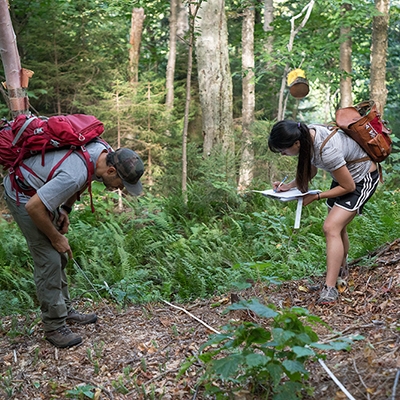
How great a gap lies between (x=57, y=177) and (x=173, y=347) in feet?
5.79

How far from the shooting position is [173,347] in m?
4.20

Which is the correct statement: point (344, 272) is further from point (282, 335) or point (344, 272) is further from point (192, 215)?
point (192, 215)

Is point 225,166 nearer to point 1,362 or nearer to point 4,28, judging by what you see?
point 4,28

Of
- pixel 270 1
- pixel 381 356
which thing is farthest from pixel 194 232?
pixel 270 1

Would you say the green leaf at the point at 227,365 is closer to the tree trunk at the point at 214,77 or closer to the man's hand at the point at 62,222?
the man's hand at the point at 62,222

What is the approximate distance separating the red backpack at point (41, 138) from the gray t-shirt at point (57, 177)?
43 mm

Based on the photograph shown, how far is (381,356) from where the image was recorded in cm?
311

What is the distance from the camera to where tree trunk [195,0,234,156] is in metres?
10.7

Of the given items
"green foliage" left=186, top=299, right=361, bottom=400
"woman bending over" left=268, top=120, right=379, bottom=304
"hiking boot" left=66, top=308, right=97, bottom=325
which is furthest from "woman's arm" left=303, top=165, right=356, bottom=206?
"hiking boot" left=66, top=308, right=97, bottom=325

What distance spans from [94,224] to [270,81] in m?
12.4

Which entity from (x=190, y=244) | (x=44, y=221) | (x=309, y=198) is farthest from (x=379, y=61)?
(x=44, y=221)

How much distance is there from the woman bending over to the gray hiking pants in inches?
84.8

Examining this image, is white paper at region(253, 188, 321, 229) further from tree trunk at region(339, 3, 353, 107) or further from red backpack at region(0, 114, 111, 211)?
tree trunk at region(339, 3, 353, 107)

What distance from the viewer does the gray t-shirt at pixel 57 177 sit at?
370 centimetres
